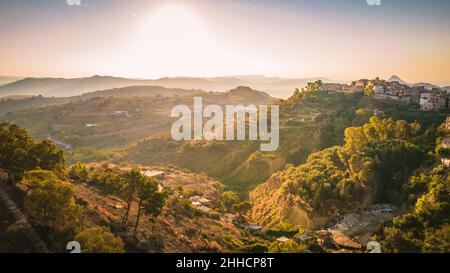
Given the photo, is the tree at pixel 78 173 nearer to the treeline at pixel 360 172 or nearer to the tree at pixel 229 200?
the tree at pixel 229 200

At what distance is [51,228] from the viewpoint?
30.0 feet

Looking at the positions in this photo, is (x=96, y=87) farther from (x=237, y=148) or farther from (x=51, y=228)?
(x=51, y=228)

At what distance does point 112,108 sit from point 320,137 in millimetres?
47733

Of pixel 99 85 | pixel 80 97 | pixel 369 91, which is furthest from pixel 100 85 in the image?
pixel 369 91

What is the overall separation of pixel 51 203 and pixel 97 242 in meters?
2.14

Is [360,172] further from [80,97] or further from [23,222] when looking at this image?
[80,97]

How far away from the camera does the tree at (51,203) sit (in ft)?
30.4

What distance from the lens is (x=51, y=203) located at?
9.24 m

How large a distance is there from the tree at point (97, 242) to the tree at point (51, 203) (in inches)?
52.4

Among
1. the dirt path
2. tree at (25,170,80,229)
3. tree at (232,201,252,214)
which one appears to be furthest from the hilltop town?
the dirt path

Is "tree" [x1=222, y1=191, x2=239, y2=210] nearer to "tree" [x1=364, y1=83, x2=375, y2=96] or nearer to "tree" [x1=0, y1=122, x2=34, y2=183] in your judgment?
"tree" [x1=0, y1=122, x2=34, y2=183]

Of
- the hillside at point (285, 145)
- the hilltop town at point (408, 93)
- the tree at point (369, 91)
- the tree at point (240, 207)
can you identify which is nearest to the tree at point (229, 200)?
the tree at point (240, 207)
